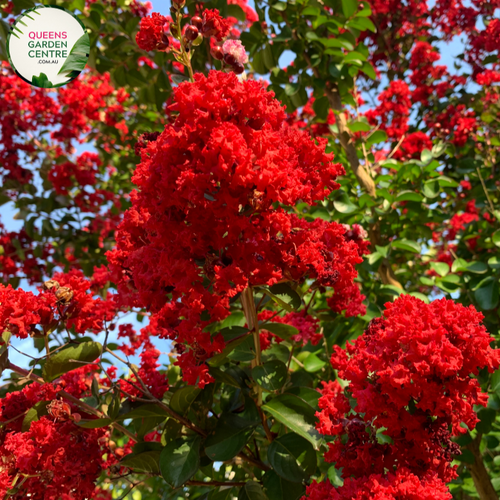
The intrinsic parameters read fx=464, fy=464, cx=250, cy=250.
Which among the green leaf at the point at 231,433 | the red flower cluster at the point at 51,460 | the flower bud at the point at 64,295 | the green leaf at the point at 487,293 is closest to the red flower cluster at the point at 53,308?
the flower bud at the point at 64,295

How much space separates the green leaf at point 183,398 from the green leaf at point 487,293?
4.91 ft

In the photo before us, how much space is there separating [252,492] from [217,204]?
0.79 metres

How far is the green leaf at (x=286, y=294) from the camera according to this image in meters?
1.23

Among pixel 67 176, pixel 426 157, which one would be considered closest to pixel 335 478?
pixel 426 157

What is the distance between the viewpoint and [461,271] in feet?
8.46

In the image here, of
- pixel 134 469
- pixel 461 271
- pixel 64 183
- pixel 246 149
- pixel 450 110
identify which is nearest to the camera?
pixel 246 149

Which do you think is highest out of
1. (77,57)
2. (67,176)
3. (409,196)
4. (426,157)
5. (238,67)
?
(67,176)

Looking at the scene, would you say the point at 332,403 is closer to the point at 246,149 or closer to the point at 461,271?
the point at 246,149

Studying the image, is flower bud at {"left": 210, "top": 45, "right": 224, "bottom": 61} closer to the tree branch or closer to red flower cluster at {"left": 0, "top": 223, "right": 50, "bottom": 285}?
the tree branch

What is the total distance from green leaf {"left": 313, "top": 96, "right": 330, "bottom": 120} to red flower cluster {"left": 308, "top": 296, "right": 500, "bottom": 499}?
2.03 metres

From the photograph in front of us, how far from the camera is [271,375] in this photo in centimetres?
127

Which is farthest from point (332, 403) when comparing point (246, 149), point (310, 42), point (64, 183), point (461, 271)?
point (64, 183)

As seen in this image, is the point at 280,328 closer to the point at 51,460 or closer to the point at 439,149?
the point at 51,460

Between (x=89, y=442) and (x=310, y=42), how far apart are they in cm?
241
